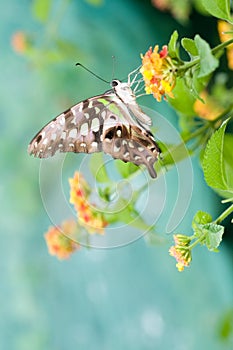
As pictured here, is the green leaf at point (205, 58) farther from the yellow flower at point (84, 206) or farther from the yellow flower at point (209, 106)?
the yellow flower at point (209, 106)

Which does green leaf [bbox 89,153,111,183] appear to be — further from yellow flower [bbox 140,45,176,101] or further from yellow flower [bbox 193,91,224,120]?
yellow flower [bbox 193,91,224,120]

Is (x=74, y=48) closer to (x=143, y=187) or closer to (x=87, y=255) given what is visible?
(x=87, y=255)

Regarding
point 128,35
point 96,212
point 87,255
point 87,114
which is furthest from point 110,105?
point 128,35

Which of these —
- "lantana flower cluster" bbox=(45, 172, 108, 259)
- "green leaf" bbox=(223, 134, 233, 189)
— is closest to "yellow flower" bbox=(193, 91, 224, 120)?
"green leaf" bbox=(223, 134, 233, 189)

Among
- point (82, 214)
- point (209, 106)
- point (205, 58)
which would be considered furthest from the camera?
point (209, 106)

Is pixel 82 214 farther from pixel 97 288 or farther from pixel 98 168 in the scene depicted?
pixel 97 288

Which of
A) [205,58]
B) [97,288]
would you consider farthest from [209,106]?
[205,58]

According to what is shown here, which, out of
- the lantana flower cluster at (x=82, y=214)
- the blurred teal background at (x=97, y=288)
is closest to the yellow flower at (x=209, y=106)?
the blurred teal background at (x=97, y=288)
